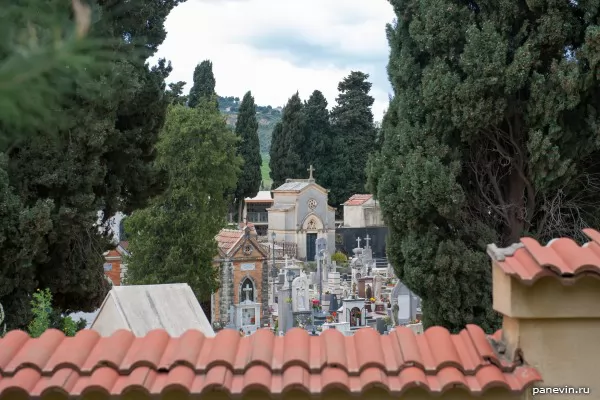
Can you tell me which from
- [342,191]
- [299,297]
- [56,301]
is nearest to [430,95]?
[56,301]

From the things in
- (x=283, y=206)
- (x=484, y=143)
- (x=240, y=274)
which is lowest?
(x=240, y=274)

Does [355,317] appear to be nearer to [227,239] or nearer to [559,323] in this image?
[227,239]

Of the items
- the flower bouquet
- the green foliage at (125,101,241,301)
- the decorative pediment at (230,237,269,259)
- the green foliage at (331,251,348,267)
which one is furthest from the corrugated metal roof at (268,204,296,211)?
the flower bouquet

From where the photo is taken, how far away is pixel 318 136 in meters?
53.2

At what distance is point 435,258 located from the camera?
9367mm

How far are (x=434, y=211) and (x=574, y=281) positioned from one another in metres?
6.28

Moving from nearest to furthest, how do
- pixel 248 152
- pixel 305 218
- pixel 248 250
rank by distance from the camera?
pixel 248 250
pixel 305 218
pixel 248 152

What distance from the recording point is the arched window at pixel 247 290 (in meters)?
26.3

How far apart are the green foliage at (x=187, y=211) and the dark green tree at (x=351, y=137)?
2411 centimetres

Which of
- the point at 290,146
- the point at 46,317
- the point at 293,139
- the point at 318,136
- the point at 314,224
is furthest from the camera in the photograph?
the point at 318,136

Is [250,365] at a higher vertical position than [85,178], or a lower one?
lower

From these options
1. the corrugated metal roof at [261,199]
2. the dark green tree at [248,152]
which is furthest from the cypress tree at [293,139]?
the dark green tree at [248,152]

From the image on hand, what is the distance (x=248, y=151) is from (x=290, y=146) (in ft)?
19.4

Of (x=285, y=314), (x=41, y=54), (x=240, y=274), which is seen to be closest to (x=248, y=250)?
(x=240, y=274)
